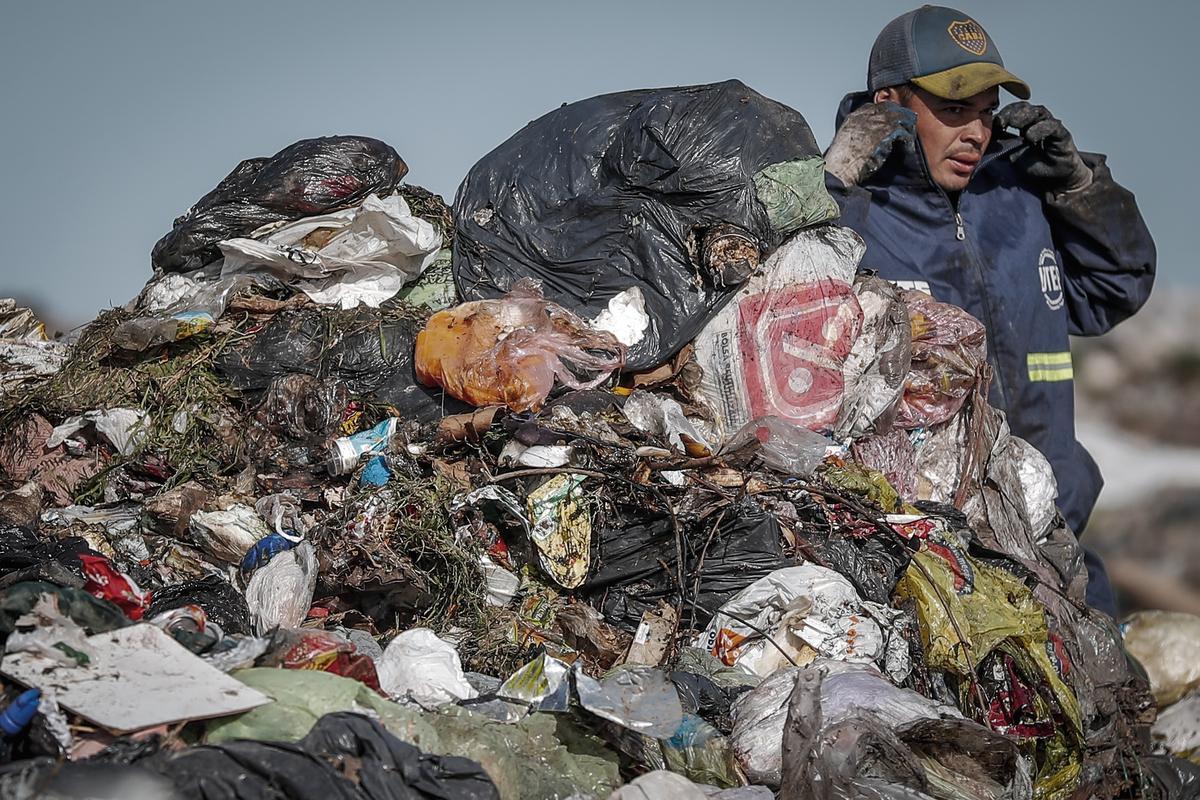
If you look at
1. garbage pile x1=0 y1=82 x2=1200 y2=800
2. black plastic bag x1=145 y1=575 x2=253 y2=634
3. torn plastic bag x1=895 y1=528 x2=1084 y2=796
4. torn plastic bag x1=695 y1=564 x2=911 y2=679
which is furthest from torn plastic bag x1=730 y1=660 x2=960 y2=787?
black plastic bag x1=145 y1=575 x2=253 y2=634

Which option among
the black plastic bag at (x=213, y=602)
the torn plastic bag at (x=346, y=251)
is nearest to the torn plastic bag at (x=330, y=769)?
the black plastic bag at (x=213, y=602)

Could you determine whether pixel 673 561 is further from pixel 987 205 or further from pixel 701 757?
pixel 987 205

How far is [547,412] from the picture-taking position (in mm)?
3377

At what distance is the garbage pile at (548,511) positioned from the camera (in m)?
2.24

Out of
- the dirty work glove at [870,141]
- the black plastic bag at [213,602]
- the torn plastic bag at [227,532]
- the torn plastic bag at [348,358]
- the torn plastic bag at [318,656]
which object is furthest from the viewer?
the dirty work glove at [870,141]

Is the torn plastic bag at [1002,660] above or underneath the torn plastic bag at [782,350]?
underneath

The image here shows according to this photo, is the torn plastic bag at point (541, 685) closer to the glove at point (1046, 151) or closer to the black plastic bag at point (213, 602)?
the black plastic bag at point (213, 602)

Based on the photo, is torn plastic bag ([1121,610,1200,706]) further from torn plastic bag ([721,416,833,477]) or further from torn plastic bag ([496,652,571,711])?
torn plastic bag ([496,652,571,711])

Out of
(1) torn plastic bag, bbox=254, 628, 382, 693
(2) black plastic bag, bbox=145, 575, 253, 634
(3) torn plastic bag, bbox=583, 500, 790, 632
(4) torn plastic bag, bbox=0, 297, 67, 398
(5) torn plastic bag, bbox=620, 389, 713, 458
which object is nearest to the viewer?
(1) torn plastic bag, bbox=254, 628, 382, 693

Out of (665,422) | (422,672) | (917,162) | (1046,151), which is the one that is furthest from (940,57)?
(422,672)

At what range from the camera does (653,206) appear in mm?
3742

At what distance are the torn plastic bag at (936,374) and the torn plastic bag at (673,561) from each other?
37.0 inches

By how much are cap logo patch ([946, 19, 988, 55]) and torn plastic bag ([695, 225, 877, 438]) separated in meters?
1.29

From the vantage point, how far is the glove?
13.9 ft
